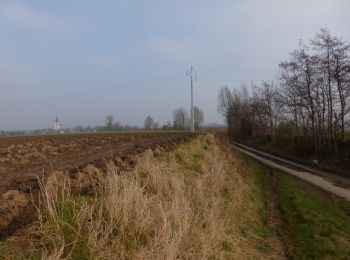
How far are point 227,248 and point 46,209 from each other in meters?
3.54

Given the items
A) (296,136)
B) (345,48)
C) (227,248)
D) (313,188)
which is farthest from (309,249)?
(296,136)

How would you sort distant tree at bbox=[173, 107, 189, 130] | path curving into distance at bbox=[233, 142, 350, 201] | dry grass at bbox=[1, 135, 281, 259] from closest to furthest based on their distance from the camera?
1. dry grass at bbox=[1, 135, 281, 259]
2. path curving into distance at bbox=[233, 142, 350, 201]
3. distant tree at bbox=[173, 107, 189, 130]

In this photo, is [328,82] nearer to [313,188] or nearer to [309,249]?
[313,188]

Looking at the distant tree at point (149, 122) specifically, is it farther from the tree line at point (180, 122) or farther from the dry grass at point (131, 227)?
the dry grass at point (131, 227)

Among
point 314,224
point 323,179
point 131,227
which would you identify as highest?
point 131,227

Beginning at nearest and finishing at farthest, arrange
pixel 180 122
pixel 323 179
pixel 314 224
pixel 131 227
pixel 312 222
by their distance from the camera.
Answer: pixel 131 227 < pixel 314 224 < pixel 312 222 < pixel 323 179 < pixel 180 122

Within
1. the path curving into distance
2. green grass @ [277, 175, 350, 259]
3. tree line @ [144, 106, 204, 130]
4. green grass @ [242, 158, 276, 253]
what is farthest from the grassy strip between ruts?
tree line @ [144, 106, 204, 130]

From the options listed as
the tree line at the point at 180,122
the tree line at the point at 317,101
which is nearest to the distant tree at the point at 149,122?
the tree line at the point at 180,122

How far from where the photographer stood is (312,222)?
508 inches

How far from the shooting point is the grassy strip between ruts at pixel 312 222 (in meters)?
10.1

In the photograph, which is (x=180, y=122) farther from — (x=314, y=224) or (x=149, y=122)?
(x=314, y=224)

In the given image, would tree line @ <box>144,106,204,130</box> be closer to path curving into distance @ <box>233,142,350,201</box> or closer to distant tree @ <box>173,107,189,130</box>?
distant tree @ <box>173,107,189,130</box>

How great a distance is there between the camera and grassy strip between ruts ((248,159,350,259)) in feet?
33.3

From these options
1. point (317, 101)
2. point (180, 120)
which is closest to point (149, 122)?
point (180, 120)
